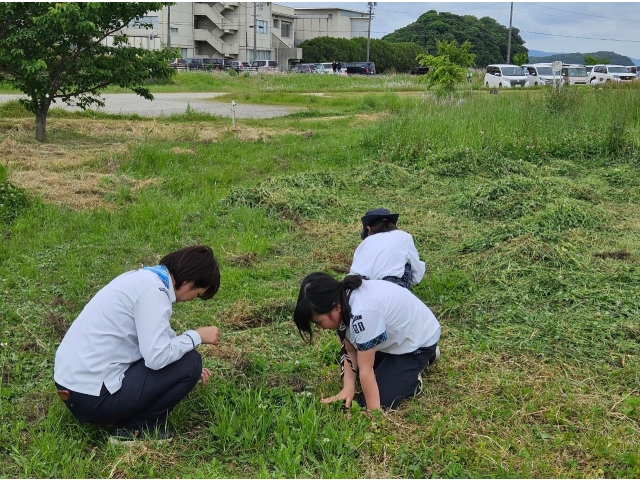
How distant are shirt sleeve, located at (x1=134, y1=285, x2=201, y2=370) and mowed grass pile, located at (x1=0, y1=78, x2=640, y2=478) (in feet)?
1.32

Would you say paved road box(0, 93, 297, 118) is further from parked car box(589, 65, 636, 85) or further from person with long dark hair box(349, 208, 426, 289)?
parked car box(589, 65, 636, 85)

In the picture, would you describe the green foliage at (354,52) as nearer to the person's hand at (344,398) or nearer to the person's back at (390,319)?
the person's back at (390,319)

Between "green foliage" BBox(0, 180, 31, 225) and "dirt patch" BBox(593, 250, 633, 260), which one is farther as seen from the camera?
"green foliage" BBox(0, 180, 31, 225)

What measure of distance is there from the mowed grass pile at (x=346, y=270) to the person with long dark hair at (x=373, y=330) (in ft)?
0.48

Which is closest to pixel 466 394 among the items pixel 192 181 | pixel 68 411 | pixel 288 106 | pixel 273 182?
pixel 68 411

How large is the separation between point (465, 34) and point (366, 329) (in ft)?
223

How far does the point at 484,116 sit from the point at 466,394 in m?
8.40

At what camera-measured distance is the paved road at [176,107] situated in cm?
1782

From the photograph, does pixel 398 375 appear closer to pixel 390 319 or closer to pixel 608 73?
pixel 390 319

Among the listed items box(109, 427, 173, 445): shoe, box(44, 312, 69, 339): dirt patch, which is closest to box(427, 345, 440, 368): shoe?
box(109, 427, 173, 445): shoe

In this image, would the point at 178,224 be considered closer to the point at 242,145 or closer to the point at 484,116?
the point at 242,145

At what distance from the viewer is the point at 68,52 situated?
1152 cm

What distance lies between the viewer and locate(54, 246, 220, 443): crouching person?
2660 mm

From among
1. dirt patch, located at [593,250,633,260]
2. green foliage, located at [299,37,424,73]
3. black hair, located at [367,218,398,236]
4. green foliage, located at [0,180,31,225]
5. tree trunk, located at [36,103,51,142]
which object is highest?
green foliage, located at [299,37,424,73]
